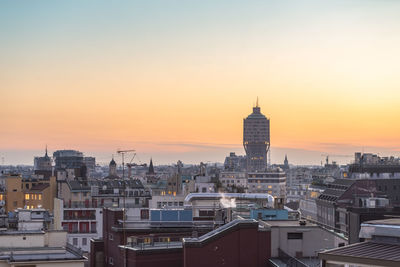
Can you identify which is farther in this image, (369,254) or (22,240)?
(22,240)

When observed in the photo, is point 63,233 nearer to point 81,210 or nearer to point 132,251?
point 132,251

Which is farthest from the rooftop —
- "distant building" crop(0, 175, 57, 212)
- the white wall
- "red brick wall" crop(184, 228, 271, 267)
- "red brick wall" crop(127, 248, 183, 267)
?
"distant building" crop(0, 175, 57, 212)

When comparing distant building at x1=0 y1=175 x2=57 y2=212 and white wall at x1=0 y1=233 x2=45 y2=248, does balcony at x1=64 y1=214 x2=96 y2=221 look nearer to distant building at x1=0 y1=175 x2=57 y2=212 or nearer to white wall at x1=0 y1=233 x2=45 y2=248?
distant building at x1=0 y1=175 x2=57 y2=212

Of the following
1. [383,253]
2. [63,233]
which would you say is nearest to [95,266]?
[63,233]

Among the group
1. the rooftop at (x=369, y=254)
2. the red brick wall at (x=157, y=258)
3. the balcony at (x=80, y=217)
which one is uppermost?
the rooftop at (x=369, y=254)

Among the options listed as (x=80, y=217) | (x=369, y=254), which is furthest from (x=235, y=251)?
(x=80, y=217)

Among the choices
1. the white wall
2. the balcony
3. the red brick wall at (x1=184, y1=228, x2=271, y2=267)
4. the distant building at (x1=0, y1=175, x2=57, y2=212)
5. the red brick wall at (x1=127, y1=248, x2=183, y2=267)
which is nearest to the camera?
the red brick wall at (x1=184, y1=228, x2=271, y2=267)

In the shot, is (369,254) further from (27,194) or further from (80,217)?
(27,194)

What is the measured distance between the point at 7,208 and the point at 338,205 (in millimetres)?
44331

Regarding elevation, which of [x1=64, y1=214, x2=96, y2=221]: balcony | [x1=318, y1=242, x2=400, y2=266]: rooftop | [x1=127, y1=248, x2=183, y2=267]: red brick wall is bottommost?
[x1=64, y1=214, x2=96, y2=221]: balcony

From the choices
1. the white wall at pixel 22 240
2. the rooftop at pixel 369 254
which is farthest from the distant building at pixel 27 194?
the rooftop at pixel 369 254

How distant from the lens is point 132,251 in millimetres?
31812

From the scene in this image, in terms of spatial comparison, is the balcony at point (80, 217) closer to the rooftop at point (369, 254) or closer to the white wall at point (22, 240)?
the white wall at point (22, 240)

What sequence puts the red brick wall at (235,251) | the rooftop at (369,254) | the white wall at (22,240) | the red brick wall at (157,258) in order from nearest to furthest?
the rooftop at (369,254) → the red brick wall at (235,251) → the red brick wall at (157,258) → the white wall at (22,240)
